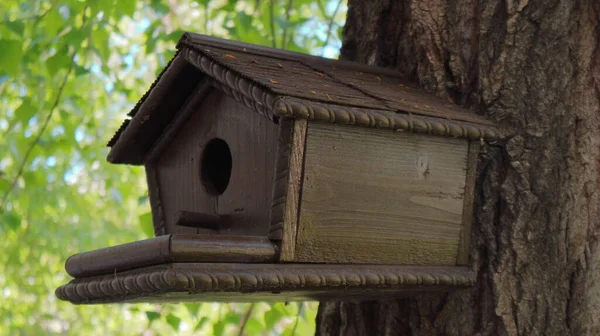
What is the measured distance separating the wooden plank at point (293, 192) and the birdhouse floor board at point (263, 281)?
0.03 m

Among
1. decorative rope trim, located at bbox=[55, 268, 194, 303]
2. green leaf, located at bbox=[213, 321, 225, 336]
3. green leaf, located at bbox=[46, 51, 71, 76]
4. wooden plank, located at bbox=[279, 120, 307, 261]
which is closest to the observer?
decorative rope trim, located at bbox=[55, 268, 194, 303]

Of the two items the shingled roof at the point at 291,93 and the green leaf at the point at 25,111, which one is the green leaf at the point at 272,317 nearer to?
the shingled roof at the point at 291,93

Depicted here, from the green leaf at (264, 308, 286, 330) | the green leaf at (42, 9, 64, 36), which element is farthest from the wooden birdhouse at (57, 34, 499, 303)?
the green leaf at (42, 9, 64, 36)

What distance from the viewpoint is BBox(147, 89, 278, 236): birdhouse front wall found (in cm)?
150

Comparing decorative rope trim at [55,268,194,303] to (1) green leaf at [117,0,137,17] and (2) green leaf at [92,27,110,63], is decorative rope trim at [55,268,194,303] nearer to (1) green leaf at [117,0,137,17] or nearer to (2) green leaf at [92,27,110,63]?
(1) green leaf at [117,0,137,17]

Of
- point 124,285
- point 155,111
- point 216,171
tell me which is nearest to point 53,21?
point 155,111

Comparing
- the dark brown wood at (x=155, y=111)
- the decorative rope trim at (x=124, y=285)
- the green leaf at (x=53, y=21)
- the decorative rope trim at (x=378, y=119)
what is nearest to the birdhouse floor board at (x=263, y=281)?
the decorative rope trim at (x=124, y=285)

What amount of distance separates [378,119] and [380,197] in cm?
15

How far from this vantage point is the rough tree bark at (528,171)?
1.60m

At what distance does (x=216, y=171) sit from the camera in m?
1.79

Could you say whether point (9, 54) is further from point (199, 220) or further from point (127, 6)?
point (199, 220)

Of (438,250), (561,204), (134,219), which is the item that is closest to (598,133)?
(561,204)

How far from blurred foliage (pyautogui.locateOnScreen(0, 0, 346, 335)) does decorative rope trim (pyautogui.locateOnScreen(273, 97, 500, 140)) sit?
1167 mm

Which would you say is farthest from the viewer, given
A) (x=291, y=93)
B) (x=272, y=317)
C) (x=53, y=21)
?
(x=53, y=21)
